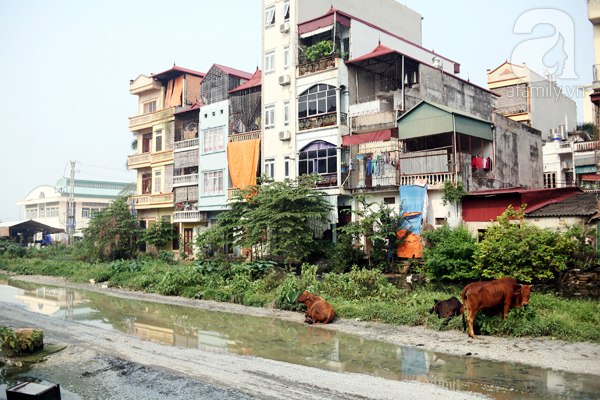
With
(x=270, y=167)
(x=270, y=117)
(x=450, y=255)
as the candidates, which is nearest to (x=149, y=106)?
(x=270, y=117)

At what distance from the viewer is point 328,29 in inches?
1117

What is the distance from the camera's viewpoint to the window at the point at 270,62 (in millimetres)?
31672

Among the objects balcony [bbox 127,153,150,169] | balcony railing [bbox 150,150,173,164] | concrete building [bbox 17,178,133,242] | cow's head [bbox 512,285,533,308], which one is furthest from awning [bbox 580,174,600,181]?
concrete building [bbox 17,178,133,242]

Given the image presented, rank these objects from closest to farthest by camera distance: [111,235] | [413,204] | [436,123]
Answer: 1. [436,123]
2. [413,204]
3. [111,235]

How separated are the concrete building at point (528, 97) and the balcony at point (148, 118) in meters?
26.8

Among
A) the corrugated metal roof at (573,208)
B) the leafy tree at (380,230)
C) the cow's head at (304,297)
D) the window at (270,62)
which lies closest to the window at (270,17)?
the window at (270,62)

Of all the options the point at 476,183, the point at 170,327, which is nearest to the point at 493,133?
the point at 476,183

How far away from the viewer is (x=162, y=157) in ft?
130

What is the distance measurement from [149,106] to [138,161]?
5055mm

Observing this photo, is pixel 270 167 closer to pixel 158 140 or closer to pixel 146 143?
pixel 158 140

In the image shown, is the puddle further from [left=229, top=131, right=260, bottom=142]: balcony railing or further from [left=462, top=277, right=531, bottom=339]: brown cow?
[left=229, top=131, right=260, bottom=142]: balcony railing

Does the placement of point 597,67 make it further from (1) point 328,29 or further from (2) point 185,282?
(2) point 185,282

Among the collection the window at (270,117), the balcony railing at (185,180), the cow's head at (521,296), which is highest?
the window at (270,117)

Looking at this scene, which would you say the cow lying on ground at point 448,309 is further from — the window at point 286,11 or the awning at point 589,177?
the awning at point 589,177
